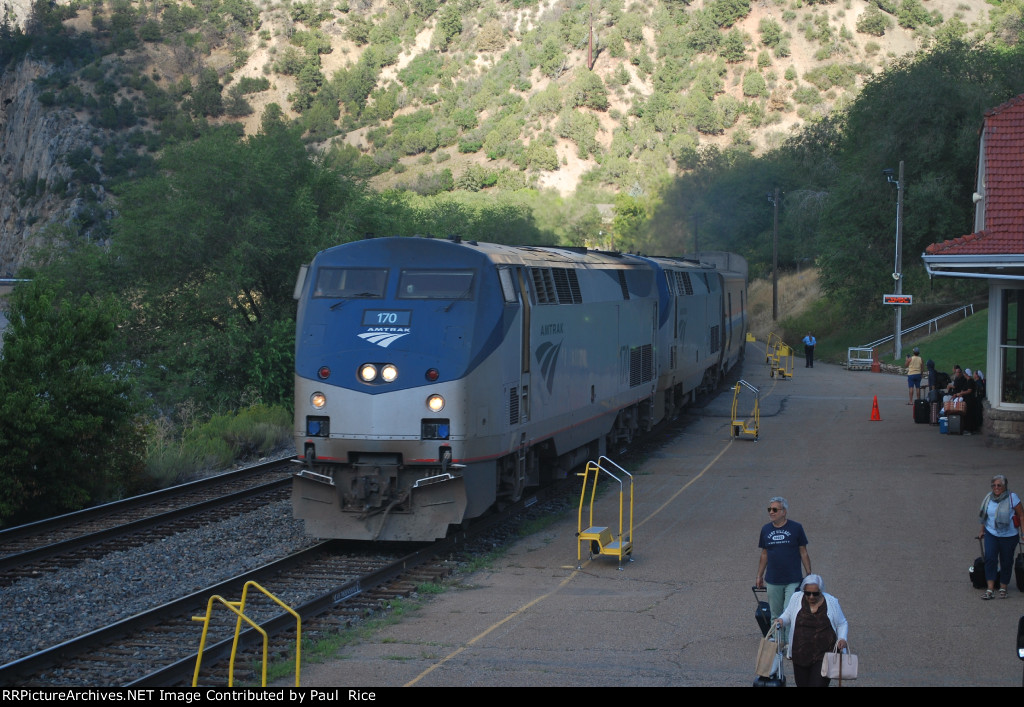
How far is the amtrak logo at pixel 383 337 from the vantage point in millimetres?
12852

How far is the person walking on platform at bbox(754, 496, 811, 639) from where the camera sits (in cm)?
951

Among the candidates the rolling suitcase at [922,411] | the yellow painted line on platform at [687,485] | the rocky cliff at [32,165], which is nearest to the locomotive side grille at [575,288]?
the yellow painted line on platform at [687,485]

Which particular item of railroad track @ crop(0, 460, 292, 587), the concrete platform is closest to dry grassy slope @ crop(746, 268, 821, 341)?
the concrete platform

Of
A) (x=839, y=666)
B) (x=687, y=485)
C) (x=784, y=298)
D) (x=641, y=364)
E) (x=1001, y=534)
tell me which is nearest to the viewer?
(x=839, y=666)

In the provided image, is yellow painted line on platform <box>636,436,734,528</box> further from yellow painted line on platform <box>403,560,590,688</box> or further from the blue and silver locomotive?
yellow painted line on platform <box>403,560,590,688</box>

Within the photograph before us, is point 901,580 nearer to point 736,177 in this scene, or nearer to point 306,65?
point 736,177

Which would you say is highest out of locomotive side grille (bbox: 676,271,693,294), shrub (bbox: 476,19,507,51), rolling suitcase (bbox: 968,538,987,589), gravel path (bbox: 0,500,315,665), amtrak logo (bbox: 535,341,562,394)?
shrub (bbox: 476,19,507,51)

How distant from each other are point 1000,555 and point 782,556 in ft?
11.8

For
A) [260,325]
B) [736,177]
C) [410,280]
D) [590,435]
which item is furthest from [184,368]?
[736,177]

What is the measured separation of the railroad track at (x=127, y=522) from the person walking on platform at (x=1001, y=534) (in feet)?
34.0

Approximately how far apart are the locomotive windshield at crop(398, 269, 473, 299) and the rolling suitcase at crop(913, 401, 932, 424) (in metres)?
17.7

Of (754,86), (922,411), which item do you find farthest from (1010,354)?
(754,86)

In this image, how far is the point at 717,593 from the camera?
1178 cm

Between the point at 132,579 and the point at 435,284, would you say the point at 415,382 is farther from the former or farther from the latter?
the point at 132,579
